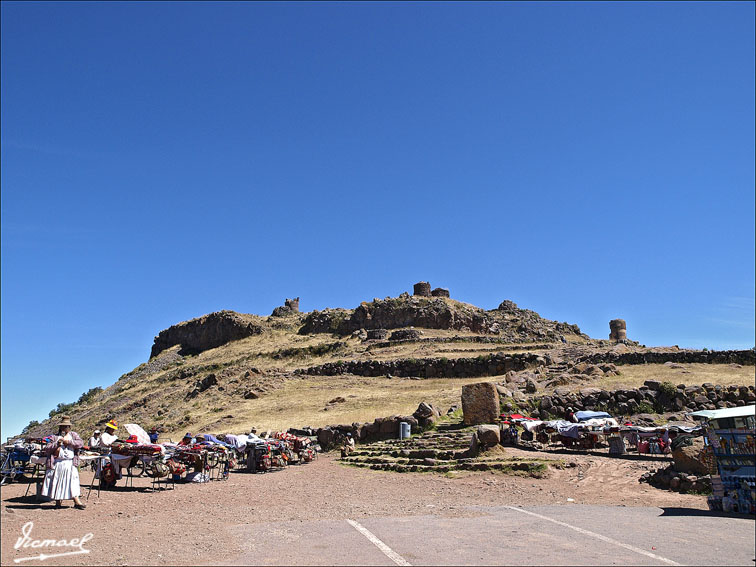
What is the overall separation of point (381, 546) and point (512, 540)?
1.99 meters

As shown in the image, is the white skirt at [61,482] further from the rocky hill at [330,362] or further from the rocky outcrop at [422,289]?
the rocky outcrop at [422,289]

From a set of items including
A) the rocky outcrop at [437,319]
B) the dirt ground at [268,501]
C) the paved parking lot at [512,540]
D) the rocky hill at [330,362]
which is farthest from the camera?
the rocky outcrop at [437,319]

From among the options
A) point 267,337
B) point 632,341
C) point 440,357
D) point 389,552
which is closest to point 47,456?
point 389,552

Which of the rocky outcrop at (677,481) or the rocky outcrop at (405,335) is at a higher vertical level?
the rocky outcrop at (405,335)

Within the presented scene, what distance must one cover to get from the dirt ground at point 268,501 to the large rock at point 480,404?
3024mm

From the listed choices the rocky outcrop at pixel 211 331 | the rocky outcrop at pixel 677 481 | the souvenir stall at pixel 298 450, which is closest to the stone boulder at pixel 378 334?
the rocky outcrop at pixel 211 331

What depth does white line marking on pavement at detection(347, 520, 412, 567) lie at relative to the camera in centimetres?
734

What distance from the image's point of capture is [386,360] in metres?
49.9

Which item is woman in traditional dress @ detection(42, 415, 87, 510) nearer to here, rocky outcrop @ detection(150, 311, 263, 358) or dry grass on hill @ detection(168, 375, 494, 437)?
dry grass on hill @ detection(168, 375, 494, 437)

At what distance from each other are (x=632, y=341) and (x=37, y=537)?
61359 mm

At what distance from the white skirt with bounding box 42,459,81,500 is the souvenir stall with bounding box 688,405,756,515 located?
41.2ft

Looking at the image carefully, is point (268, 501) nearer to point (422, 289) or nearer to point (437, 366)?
point (437, 366)

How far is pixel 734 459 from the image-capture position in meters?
10.8

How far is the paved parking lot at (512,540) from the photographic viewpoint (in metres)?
7.18
